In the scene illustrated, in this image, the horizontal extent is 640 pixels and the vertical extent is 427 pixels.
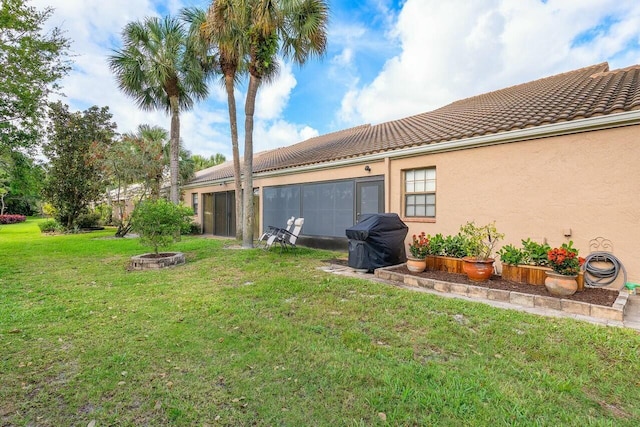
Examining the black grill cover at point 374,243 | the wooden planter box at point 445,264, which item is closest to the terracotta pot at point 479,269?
the wooden planter box at point 445,264

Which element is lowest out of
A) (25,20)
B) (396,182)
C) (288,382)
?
(288,382)

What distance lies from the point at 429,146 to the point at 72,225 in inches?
784

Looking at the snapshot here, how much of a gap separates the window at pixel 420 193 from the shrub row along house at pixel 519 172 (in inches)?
1.0

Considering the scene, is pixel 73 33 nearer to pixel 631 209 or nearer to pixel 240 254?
pixel 240 254

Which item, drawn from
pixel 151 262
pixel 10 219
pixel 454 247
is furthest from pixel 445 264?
pixel 10 219

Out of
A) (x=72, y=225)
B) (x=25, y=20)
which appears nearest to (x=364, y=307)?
(x=25, y=20)

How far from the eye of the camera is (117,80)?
12711 mm

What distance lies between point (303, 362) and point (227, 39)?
946 centimetres

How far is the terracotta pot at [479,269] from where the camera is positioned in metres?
5.12

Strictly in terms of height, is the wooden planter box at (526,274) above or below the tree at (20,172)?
below

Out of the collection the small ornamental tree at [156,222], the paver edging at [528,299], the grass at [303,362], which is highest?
the small ornamental tree at [156,222]

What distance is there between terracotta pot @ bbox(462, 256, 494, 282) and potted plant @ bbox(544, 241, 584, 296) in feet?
2.79

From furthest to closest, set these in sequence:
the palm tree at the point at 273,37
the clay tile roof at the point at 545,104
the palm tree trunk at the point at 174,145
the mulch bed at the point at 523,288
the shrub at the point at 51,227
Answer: the shrub at the point at 51,227 < the palm tree trunk at the point at 174,145 < the palm tree at the point at 273,37 < the clay tile roof at the point at 545,104 < the mulch bed at the point at 523,288

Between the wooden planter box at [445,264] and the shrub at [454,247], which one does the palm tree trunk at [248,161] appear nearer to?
the wooden planter box at [445,264]
